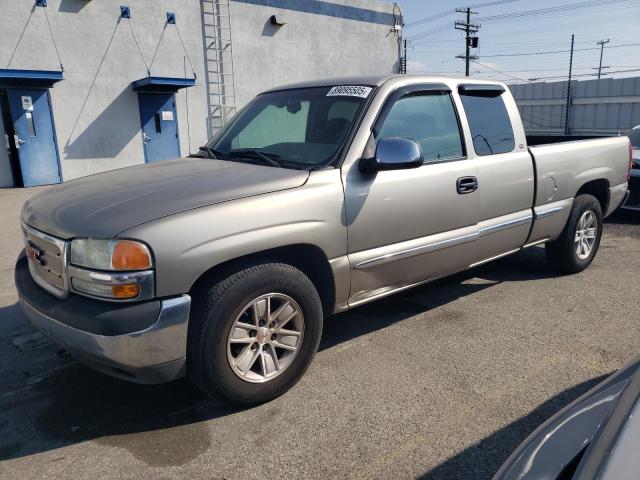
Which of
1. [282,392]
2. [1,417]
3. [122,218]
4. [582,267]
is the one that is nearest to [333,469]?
[282,392]

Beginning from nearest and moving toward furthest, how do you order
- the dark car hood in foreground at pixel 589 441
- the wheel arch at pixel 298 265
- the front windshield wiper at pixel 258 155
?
1. the dark car hood in foreground at pixel 589 441
2. the wheel arch at pixel 298 265
3. the front windshield wiper at pixel 258 155

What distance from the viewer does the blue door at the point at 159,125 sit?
1529cm

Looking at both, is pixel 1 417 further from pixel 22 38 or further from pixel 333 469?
pixel 22 38

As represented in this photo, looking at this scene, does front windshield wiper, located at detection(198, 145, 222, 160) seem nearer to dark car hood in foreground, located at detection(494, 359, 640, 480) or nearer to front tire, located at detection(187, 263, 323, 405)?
front tire, located at detection(187, 263, 323, 405)

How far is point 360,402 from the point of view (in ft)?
10.1

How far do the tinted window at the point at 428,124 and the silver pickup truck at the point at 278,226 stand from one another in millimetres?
12

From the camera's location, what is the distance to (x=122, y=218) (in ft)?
8.70

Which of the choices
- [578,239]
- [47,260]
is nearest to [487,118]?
[578,239]

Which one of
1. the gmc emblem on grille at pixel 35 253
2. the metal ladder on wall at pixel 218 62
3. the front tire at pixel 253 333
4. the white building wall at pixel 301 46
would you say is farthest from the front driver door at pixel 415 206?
the white building wall at pixel 301 46

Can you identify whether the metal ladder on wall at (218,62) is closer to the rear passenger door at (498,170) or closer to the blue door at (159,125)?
the blue door at (159,125)

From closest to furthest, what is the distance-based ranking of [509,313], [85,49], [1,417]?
[1,417] → [509,313] → [85,49]

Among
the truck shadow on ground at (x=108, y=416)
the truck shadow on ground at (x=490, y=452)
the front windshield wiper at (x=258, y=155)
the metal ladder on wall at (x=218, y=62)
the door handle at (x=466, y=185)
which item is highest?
the metal ladder on wall at (x=218, y=62)

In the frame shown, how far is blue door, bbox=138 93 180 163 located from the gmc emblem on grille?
12531 millimetres

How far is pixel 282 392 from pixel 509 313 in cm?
221
